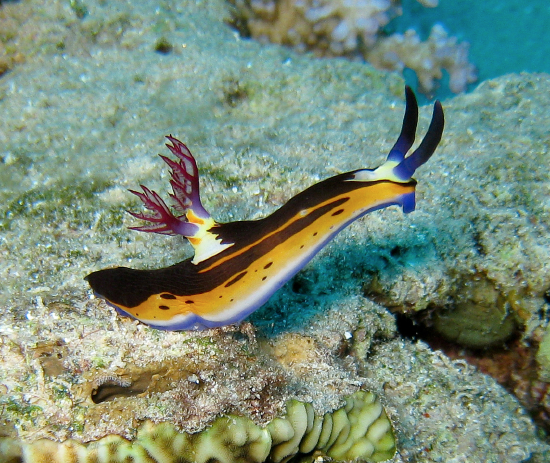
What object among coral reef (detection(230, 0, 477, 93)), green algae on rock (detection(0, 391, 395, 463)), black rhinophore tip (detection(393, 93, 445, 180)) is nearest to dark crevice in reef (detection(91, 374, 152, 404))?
green algae on rock (detection(0, 391, 395, 463))

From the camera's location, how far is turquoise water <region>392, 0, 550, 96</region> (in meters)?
12.3

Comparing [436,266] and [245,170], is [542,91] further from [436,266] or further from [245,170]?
[245,170]

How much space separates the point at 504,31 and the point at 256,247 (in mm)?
14938

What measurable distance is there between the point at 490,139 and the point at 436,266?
180 cm

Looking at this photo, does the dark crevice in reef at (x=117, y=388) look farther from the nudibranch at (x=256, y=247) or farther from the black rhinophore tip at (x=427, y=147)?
the black rhinophore tip at (x=427, y=147)

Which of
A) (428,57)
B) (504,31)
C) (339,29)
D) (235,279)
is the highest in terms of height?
(504,31)

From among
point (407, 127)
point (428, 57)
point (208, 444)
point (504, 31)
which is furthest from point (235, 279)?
point (504, 31)

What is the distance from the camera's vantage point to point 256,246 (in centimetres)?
202

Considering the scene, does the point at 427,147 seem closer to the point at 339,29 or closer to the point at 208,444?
the point at 208,444

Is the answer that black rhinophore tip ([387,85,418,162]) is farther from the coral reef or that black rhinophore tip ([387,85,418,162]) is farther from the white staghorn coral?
the white staghorn coral

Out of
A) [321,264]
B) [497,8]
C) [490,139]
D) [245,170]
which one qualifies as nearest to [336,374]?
[321,264]

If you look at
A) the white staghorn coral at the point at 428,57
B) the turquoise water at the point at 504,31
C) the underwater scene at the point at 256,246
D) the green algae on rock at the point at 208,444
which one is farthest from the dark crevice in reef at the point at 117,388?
the turquoise water at the point at 504,31

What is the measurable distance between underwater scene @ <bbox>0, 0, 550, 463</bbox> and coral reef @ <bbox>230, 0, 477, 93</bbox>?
39 millimetres

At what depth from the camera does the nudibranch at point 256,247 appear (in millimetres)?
2004
